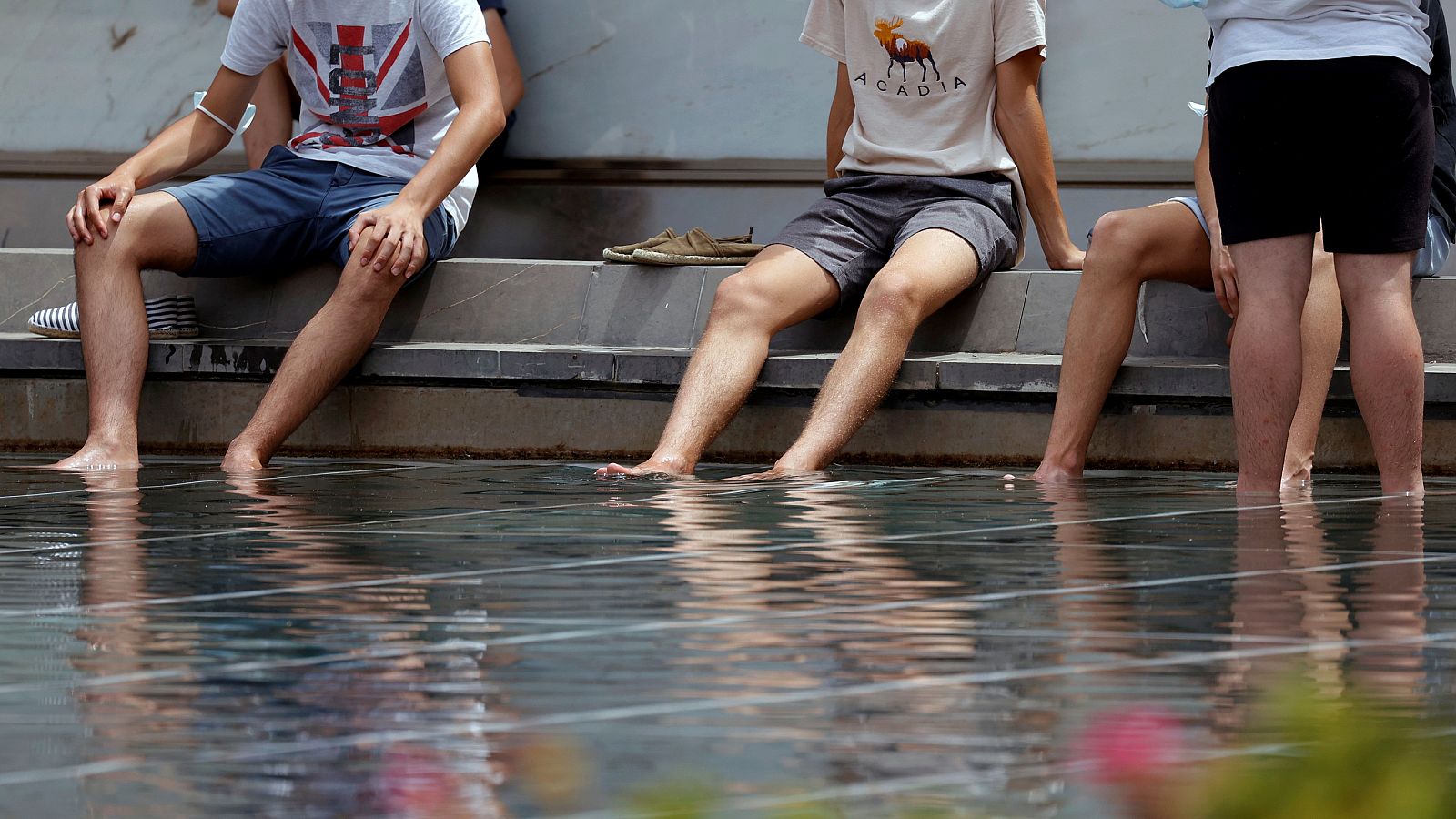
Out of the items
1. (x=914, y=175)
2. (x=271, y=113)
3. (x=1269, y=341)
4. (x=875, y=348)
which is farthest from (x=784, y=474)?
(x=271, y=113)

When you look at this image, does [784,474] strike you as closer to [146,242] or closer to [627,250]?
[627,250]

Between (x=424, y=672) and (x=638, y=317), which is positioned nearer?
(x=424, y=672)

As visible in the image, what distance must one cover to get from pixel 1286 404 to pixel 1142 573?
1.36 m

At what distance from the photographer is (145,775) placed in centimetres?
155

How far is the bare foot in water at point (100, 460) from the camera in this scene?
4973 mm

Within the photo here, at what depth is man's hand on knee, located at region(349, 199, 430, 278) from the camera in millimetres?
5215

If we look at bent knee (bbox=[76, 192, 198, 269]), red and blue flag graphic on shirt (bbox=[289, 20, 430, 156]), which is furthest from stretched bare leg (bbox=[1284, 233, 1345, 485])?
bent knee (bbox=[76, 192, 198, 269])

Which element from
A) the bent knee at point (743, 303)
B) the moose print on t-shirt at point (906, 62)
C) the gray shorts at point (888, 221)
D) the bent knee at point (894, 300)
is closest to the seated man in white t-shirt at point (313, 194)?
the bent knee at point (743, 303)

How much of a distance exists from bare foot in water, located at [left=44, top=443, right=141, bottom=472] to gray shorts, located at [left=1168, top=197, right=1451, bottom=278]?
2.63 m

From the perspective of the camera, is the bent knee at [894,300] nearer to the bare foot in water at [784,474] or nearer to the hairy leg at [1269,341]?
the bare foot in water at [784,474]

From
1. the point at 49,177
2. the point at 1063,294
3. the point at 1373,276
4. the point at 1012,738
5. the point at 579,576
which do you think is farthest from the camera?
the point at 49,177

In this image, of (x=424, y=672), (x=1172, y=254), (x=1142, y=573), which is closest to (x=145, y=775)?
(x=424, y=672)

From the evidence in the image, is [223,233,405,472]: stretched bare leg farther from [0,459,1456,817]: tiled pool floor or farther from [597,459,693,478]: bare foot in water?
[0,459,1456,817]: tiled pool floor

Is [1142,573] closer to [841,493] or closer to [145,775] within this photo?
[841,493]
